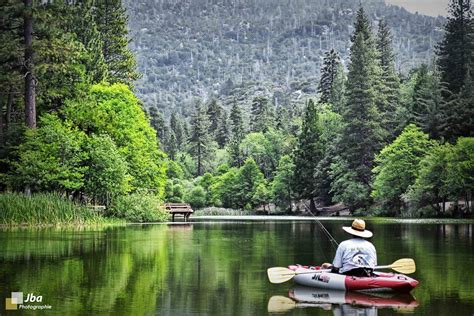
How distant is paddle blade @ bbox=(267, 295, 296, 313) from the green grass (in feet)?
80.8

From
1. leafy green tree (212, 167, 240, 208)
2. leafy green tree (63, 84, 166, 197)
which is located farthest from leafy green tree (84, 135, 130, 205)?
leafy green tree (212, 167, 240, 208)

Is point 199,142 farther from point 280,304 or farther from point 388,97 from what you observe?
point 280,304

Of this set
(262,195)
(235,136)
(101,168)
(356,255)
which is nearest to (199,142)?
(235,136)

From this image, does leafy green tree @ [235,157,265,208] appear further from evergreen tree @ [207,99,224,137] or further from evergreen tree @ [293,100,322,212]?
evergreen tree @ [207,99,224,137]

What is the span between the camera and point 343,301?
15375 mm

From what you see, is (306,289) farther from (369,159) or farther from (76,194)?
(369,159)

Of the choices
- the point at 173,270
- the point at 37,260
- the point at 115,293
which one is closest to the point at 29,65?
the point at 37,260

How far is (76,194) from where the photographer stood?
50469 mm

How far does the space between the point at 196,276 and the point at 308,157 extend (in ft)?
257

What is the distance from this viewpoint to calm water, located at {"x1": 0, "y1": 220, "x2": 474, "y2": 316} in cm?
1442

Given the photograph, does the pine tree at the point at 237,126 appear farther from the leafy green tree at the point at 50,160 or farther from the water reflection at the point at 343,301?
the water reflection at the point at 343,301

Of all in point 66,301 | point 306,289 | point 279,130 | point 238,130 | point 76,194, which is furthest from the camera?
point 238,130

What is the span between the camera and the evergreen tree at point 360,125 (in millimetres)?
86125

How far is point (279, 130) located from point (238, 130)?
18.4 m
